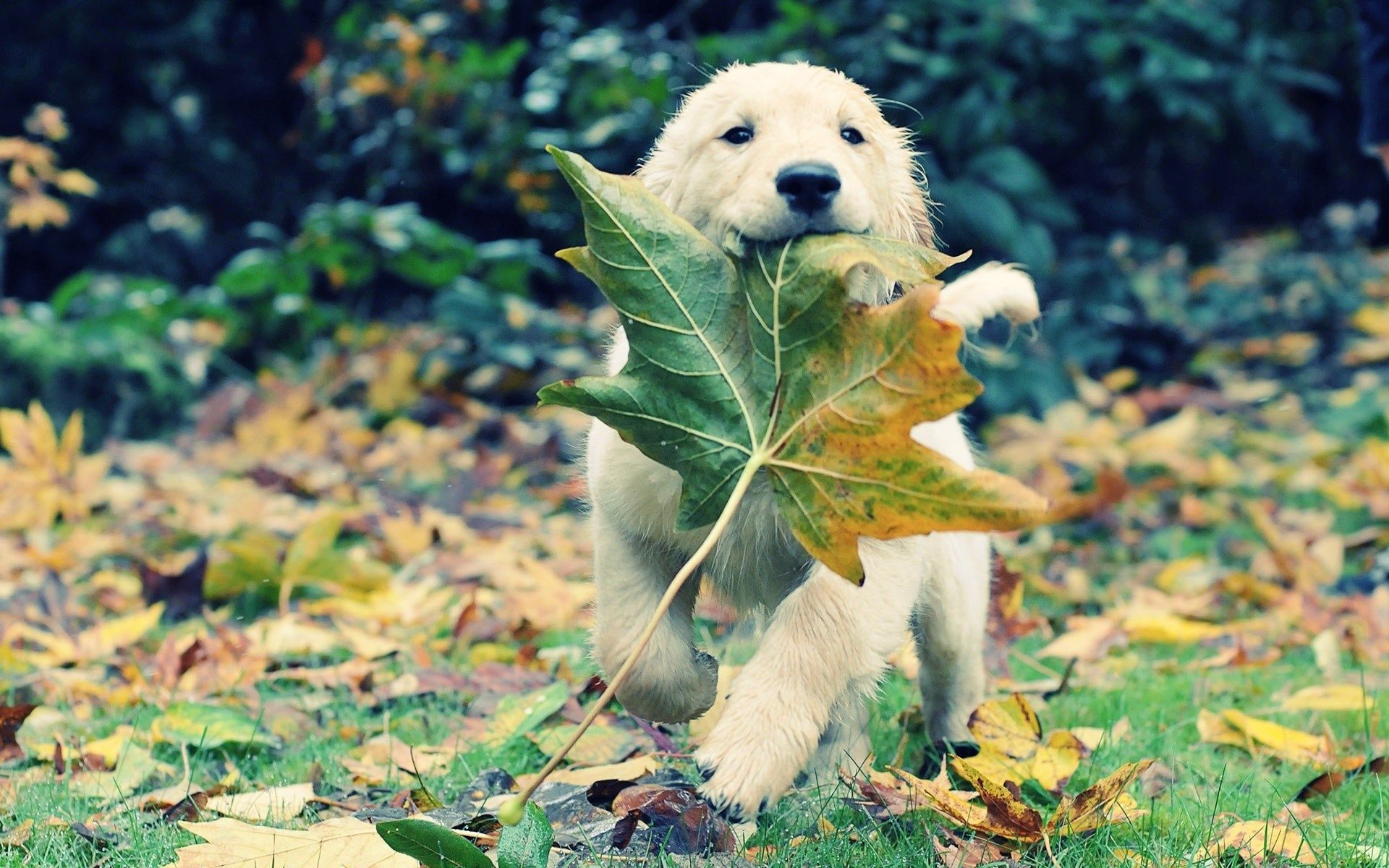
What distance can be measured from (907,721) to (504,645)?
3.61ft

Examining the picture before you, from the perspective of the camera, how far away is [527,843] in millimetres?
1588

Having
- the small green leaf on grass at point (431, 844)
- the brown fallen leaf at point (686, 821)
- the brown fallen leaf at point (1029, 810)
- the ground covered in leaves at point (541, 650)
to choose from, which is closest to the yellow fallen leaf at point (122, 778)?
the ground covered in leaves at point (541, 650)

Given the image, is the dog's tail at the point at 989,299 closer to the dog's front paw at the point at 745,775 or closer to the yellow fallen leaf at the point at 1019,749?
the yellow fallen leaf at the point at 1019,749

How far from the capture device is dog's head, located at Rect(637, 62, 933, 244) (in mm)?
1886

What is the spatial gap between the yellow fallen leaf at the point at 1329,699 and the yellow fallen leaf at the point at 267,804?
1965mm

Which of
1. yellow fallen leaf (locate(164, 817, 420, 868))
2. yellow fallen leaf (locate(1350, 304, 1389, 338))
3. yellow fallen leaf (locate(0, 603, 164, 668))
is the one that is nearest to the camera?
yellow fallen leaf (locate(164, 817, 420, 868))

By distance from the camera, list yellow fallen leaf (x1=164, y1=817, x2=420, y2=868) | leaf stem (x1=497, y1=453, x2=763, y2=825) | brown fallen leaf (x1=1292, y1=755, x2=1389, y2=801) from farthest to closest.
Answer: brown fallen leaf (x1=1292, y1=755, x2=1389, y2=801), yellow fallen leaf (x1=164, y1=817, x2=420, y2=868), leaf stem (x1=497, y1=453, x2=763, y2=825)

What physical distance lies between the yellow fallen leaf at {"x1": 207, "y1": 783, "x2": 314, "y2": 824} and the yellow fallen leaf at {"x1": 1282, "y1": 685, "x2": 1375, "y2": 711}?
6.45 feet

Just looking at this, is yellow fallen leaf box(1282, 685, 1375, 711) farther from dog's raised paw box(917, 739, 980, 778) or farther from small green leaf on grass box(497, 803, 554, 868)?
small green leaf on grass box(497, 803, 554, 868)

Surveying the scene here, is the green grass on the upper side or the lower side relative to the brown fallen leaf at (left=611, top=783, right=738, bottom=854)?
lower

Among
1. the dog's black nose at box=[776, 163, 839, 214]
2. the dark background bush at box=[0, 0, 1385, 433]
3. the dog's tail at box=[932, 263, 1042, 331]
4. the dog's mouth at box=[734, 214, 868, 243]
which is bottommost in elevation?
the dark background bush at box=[0, 0, 1385, 433]

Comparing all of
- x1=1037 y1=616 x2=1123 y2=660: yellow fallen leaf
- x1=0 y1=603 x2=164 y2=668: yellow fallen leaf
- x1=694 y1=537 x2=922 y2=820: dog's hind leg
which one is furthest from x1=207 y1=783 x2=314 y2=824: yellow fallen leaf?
x1=1037 y1=616 x2=1123 y2=660: yellow fallen leaf

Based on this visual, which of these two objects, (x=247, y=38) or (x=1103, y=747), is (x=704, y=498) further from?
(x=247, y=38)

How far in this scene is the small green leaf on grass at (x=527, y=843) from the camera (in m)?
1.58
